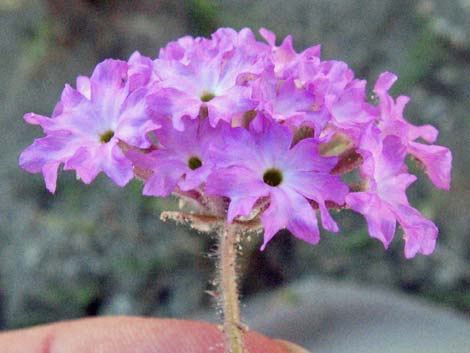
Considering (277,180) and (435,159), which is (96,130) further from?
(435,159)

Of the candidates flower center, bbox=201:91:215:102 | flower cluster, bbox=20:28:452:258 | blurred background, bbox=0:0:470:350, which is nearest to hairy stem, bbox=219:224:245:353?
flower cluster, bbox=20:28:452:258

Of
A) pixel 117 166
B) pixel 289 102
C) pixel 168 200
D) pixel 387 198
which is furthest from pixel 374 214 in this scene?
pixel 168 200

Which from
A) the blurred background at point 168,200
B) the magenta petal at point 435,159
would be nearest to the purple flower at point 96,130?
the magenta petal at point 435,159

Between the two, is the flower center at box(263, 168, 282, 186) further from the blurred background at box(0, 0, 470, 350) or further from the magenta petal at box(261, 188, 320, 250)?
the blurred background at box(0, 0, 470, 350)

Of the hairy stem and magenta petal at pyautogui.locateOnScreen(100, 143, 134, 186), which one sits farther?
the hairy stem

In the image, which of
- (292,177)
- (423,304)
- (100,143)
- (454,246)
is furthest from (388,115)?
(454,246)

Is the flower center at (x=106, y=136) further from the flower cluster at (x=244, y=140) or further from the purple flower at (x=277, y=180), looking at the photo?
the purple flower at (x=277, y=180)

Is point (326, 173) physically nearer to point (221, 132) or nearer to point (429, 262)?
point (221, 132)
